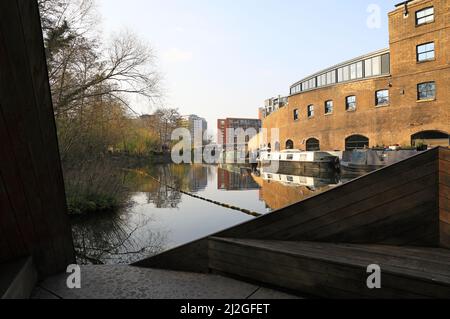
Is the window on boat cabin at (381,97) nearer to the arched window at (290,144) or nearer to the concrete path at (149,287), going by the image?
the arched window at (290,144)

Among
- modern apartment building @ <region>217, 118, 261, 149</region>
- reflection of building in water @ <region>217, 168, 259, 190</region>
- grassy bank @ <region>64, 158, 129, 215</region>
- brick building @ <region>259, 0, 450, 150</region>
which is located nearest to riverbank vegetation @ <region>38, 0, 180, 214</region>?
grassy bank @ <region>64, 158, 129, 215</region>

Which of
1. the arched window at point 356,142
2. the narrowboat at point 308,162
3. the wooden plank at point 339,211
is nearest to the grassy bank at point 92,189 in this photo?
the wooden plank at point 339,211

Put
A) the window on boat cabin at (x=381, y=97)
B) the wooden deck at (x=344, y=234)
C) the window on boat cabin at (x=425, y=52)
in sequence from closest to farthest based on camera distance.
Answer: the wooden deck at (x=344, y=234), the window on boat cabin at (x=425, y=52), the window on boat cabin at (x=381, y=97)

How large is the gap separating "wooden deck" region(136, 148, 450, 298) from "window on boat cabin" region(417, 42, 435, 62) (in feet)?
63.6

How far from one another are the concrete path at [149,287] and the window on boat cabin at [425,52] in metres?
20.3

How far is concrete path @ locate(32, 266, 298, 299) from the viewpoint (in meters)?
2.18

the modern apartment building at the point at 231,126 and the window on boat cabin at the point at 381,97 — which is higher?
the modern apartment building at the point at 231,126

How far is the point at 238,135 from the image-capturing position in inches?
3378

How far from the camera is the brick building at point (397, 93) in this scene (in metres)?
17.7

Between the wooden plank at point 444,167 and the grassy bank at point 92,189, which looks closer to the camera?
the wooden plank at point 444,167

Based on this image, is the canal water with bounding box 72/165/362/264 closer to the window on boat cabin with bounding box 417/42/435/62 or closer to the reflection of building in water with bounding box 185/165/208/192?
the reflection of building in water with bounding box 185/165/208/192

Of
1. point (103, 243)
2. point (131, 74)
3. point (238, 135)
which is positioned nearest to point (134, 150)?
point (131, 74)
